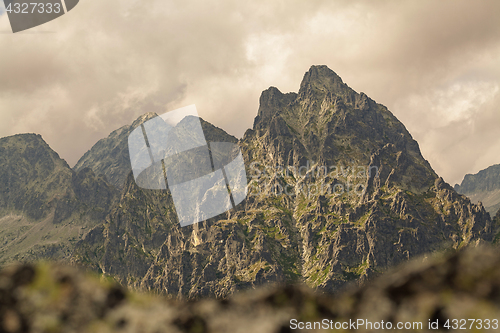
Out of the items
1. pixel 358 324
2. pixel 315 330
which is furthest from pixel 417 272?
pixel 315 330

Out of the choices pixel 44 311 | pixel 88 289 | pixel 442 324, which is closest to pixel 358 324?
pixel 442 324

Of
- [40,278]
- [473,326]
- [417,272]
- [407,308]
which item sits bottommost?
[473,326]

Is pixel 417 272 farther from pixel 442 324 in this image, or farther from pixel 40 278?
pixel 40 278

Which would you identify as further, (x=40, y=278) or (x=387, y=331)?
(x=40, y=278)

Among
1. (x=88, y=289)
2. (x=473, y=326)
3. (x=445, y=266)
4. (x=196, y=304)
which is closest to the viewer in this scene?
(x=473, y=326)

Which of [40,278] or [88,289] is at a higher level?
[40,278]

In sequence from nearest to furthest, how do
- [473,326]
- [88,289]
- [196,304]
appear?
[473,326]
[88,289]
[196,304]

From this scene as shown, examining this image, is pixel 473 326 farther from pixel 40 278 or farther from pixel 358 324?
pixel 40 278
